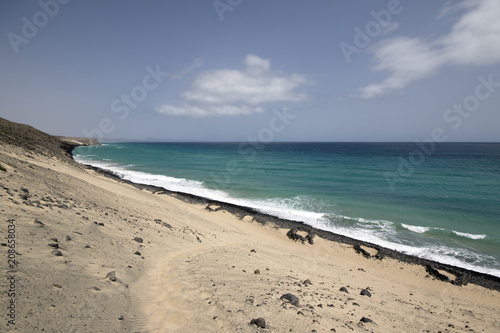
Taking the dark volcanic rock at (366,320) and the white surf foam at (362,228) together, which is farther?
the white surf foam at (362,228)

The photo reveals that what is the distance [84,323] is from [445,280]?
13.1 m

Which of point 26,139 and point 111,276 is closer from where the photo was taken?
point 111,276

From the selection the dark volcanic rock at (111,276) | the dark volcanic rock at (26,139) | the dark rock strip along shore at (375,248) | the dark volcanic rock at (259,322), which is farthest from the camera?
the dark volcanic rock at (26,139)

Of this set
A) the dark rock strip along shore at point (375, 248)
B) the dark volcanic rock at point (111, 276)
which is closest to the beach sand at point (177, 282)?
the dark volcanic rock at point (111, 276)

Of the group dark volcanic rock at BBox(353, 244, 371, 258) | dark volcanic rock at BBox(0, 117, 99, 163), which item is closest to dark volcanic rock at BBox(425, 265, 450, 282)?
dark volcanic rock at BBox(353, 244, 371, 258)

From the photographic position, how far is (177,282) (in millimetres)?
5355

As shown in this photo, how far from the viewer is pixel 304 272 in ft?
26.3

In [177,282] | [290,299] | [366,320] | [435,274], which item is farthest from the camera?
[435,274]

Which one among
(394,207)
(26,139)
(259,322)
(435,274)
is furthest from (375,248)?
(26,139)

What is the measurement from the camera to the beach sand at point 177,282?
3.67m

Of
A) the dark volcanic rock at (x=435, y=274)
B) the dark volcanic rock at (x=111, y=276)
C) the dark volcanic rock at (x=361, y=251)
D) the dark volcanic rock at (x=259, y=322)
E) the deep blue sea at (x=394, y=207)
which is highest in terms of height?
the dark volcanic rock at (x=111, y=276)

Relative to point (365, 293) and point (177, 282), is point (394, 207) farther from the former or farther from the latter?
point (177, 282)

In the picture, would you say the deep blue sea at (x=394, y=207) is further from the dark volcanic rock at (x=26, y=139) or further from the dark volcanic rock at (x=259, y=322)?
the dark volcanic rock at (x=259, y=322)

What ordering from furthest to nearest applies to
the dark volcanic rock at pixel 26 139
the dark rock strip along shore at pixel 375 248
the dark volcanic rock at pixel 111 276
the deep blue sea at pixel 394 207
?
the dark volcanic rock at pixel 26 139
the deep blue sea at pixel 394 207
the dark rock strip along shore at pixel 375 248
the dark volcanic rock at pixel 111 276
